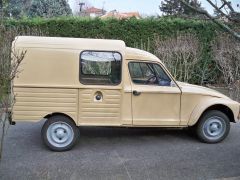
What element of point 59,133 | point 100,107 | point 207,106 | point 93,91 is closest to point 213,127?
point 207,106

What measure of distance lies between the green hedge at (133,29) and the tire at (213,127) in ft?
20.1

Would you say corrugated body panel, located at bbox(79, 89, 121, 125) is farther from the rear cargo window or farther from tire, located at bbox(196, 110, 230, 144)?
tire, located at bbox(196, 110, 230, 144)

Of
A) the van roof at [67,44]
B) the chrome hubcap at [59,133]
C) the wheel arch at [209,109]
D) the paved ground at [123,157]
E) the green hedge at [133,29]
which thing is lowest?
the paved ground at [123,157]

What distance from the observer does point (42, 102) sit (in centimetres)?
607

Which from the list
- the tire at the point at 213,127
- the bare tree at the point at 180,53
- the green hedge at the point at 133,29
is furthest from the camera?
the green hedge at the point at 133,29

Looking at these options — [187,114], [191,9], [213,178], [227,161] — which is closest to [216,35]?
[187,114]

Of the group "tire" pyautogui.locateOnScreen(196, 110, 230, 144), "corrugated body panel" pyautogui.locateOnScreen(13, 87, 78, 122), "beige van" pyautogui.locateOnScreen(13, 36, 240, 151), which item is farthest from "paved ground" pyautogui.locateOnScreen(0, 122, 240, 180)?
"corrugated body panel" pyautogui.locateOnScreen(13, 87, 78, 122)

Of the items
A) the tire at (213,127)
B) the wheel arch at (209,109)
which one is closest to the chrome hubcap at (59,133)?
the wheel arch at (209,109)

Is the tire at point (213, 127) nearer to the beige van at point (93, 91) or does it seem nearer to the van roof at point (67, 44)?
the beige van at point (93, 91)

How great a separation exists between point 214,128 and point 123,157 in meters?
2.03

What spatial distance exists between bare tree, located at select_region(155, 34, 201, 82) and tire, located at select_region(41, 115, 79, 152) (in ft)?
21.8

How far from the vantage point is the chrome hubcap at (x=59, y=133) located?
6195 millimetres

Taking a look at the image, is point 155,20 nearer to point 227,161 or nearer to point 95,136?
point 95,136

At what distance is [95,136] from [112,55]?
6.01 feet
